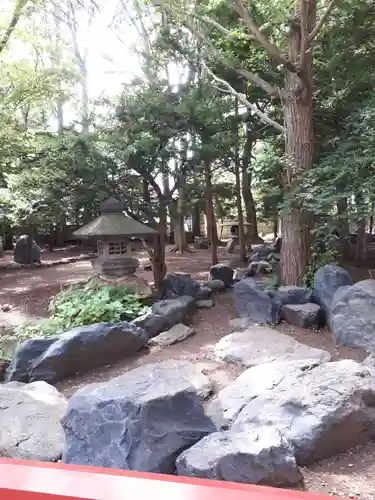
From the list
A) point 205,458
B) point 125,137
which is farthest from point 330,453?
point 125,137

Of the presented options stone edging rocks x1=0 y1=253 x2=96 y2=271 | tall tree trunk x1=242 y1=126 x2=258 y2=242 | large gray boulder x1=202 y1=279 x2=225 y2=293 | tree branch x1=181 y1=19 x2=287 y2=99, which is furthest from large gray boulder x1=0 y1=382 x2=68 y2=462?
stone edging rocks x1=0 y1=253 x2=96 y2=271

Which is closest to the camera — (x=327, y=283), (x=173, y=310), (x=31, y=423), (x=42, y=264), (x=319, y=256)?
(x=31, y=423)

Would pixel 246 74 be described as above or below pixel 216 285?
above

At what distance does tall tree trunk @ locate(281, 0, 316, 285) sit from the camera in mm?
6207

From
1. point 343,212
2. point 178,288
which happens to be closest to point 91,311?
point 178,288

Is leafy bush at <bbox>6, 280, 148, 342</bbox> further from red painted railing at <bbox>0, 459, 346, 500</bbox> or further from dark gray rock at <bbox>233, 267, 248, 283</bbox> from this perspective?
red painted railing at <bbox>0, 459, 346, 500</bbox>

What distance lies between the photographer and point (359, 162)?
17.0ft

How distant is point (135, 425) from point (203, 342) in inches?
114

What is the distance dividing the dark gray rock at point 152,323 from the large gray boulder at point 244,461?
333 centimetres

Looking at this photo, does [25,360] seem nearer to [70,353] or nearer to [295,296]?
[70,353]

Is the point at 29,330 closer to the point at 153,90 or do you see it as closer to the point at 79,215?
the point at 79,215

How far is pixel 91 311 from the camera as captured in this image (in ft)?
18.6

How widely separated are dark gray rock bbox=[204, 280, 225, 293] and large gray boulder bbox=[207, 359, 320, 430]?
4116mm

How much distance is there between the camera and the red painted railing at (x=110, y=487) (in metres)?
0.65
